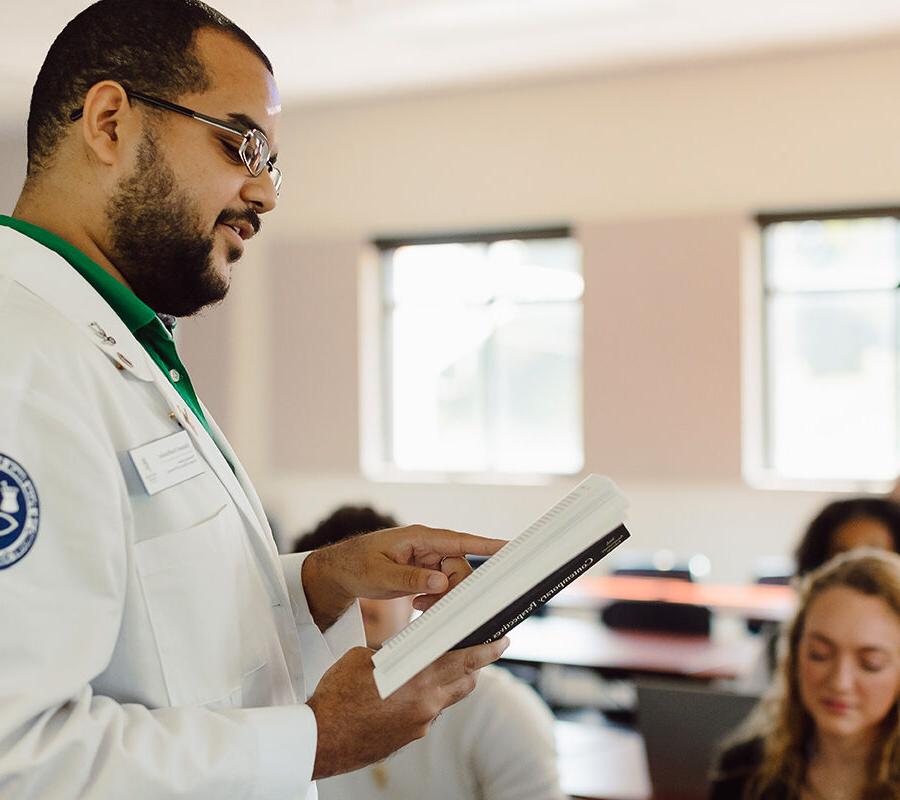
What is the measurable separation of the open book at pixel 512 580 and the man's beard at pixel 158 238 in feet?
1.63

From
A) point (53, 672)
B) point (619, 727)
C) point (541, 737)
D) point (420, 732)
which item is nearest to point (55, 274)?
point (53, 672)

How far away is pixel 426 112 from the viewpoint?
8.04 m

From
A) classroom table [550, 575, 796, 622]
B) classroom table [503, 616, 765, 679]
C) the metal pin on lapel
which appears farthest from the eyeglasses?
classroom table [550, 575, 796, 622]

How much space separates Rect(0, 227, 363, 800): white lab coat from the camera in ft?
3.09

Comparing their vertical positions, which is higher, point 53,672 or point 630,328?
point 630,328

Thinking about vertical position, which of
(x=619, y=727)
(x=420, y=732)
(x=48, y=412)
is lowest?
(x=619, y=727)

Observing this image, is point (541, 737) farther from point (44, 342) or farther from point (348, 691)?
point (44, 342)

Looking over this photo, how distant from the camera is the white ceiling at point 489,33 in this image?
5.97 metres

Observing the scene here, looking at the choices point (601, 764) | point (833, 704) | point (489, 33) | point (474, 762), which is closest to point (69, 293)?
point (474, 762)

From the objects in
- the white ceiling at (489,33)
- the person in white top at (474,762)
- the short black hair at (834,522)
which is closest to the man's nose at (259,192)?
the person in white top at (474,762)

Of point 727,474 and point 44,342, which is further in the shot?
point 727,474

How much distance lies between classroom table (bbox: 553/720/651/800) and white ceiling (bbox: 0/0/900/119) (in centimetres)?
389

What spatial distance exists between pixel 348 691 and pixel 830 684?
1.56 metres

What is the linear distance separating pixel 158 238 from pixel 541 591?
0.57m
